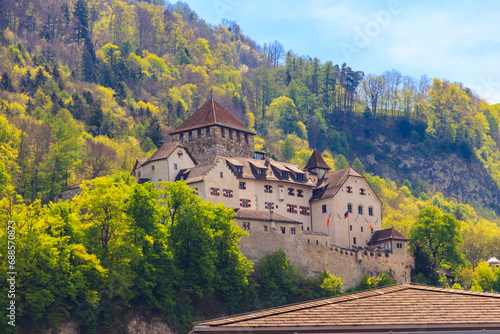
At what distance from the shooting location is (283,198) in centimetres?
8450

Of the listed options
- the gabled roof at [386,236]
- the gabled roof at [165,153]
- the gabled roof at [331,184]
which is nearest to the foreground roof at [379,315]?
the gabled roof at [165,153]

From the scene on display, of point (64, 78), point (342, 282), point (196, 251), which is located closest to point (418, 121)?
point (64, 78)

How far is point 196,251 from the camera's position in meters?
68.8

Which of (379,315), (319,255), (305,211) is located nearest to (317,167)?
(305,211)

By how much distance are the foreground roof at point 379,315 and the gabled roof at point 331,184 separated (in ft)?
209

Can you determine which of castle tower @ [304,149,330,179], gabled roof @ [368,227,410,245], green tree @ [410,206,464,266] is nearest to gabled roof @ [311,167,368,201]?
castle tower @ [304,149,330,179]

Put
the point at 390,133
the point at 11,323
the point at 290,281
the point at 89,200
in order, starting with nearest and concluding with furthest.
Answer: the point at 11,323 < the point at 89,200 < the point at 290,281 < the point at 390,133

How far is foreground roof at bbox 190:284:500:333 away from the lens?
1931 centimetres

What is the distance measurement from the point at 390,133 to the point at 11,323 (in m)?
146

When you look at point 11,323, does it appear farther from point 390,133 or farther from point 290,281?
point 390,133

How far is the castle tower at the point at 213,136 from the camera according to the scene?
87.7m

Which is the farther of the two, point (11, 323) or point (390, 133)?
point (390, 133)

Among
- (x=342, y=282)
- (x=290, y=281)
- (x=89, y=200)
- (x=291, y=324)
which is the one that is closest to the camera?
(x=291, y=324)

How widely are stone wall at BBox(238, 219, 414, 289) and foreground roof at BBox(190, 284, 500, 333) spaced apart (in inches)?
2041
